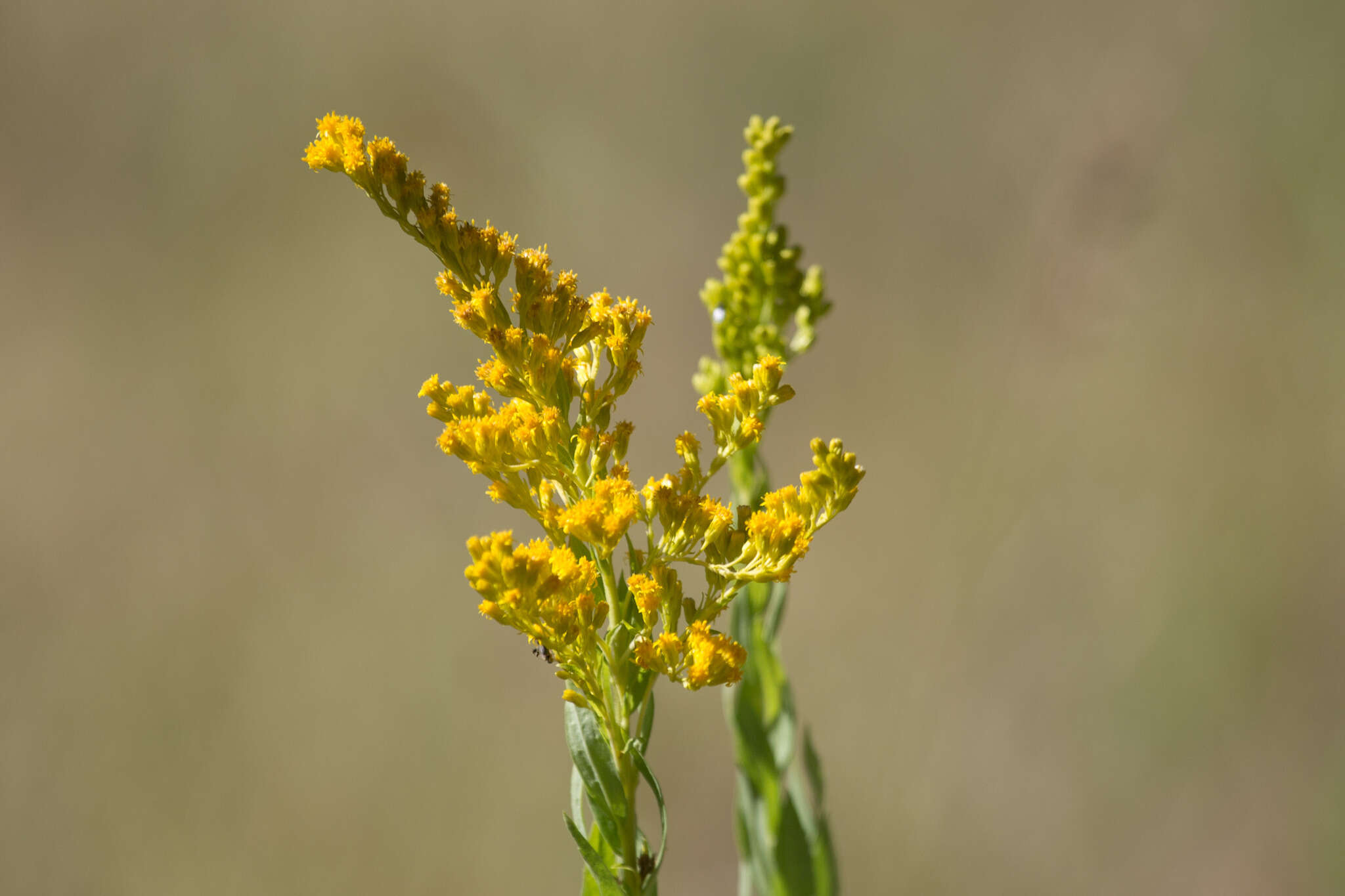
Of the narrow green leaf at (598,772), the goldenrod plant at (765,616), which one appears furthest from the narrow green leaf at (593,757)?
the goldenrod plant at (765,616)

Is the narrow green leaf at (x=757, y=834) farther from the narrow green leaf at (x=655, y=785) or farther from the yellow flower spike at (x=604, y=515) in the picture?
the yellow flower spike at (x=604, y=515)

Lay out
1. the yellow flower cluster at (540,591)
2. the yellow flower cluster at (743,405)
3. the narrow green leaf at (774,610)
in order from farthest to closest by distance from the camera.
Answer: the narrow green leaf at (774,610), the yellow flower cluster at (743,405), the yellow flower cluster at (540,591)

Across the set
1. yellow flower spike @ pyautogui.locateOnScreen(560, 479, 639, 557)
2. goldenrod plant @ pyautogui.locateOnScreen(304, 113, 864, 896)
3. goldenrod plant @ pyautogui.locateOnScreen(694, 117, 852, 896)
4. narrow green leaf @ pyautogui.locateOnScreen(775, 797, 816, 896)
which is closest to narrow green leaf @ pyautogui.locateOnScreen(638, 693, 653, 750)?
goldenrod plant @ pyautogui.locateOnScreen(304, 113, 864, 896)

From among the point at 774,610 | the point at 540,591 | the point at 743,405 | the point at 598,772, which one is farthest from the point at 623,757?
the point at 774,610

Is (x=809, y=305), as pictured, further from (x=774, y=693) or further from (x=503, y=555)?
(x=503, y=555)

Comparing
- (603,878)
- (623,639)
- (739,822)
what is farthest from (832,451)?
(739,822)

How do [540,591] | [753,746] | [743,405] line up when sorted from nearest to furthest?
1. [540,591]
2. [743,405]
3. [753,746]

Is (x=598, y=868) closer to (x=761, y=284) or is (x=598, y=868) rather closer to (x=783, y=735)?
(x=783, y=735)
